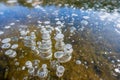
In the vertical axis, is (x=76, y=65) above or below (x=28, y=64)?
below

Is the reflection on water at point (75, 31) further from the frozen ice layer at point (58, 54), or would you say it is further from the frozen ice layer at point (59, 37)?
the frozen ice layer at point (58, 54)

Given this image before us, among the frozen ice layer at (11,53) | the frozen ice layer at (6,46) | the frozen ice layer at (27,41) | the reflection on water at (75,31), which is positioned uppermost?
the frozen ice layer at (6,46)

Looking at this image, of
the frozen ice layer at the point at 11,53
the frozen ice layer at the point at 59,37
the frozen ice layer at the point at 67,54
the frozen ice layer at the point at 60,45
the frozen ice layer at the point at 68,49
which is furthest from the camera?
the frozen ice layer at the point at 59,37

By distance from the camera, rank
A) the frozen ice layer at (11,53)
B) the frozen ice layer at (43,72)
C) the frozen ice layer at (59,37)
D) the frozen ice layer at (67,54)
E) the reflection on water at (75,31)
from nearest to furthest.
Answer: the frozen ice layer at (43,72) < the reflection on water at (75,31) < the frozen ice layer at (67,54) < the frozen ice layer at (11,53) < the frozen ice layer at (59,37)

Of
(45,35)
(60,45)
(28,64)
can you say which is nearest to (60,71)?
(28,64)

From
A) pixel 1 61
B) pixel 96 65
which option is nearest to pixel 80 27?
pixel 96 65

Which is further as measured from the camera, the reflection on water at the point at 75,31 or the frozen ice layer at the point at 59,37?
the frozen ice layer at the point at 59,37

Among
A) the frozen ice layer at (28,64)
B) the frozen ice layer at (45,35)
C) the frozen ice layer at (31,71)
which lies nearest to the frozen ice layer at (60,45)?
the frozen ice layer at (45,35)

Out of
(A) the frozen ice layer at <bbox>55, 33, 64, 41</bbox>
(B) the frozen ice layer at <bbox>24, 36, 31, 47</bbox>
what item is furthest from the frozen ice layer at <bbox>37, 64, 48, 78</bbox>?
(A) the frozen ice layer at <bbox>55, 33, 64, 41</bbox>

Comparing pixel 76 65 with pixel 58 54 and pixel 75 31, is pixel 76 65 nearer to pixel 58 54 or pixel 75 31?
pixel 58 54
